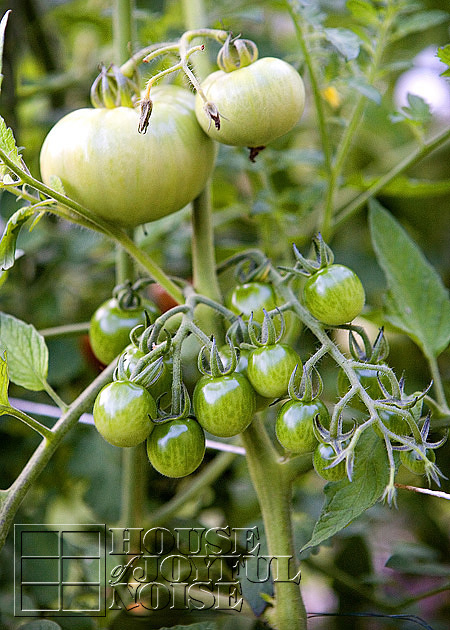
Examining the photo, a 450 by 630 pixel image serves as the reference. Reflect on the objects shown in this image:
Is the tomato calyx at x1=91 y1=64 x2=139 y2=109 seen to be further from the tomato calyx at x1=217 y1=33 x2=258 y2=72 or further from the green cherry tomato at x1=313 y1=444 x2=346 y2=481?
the green cherry tomato at x1=313 y1=444 x2=346 y2=481

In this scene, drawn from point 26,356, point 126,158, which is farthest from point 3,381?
point 126,158

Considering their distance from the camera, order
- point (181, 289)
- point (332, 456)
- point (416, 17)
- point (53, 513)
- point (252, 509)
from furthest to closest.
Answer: point (53, 513)
point (252, 509)
point (416, 17)
point (181, 289)
point (332, 456)

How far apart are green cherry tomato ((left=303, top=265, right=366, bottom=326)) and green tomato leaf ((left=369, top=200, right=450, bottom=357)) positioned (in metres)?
0.14

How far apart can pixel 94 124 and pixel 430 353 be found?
0.31 metres

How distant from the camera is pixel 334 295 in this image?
0.35m

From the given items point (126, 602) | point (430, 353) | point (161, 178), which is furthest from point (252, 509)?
point (161, 178)

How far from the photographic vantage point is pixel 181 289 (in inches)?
18.5

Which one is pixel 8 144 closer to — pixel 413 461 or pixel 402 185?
pixel 413 461

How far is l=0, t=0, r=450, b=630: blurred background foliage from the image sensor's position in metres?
0.65

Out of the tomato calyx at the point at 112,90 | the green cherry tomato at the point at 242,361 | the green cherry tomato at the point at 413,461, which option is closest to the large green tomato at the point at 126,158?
the tomato calyx at the point at 112,90

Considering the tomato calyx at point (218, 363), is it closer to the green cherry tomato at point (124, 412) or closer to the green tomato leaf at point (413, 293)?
the green cherry tomato at point (124, 412)

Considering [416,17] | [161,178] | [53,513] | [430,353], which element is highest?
[416,17]

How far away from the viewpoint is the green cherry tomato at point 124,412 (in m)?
0.33

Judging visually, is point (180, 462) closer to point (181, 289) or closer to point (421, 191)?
point (181, 289)
